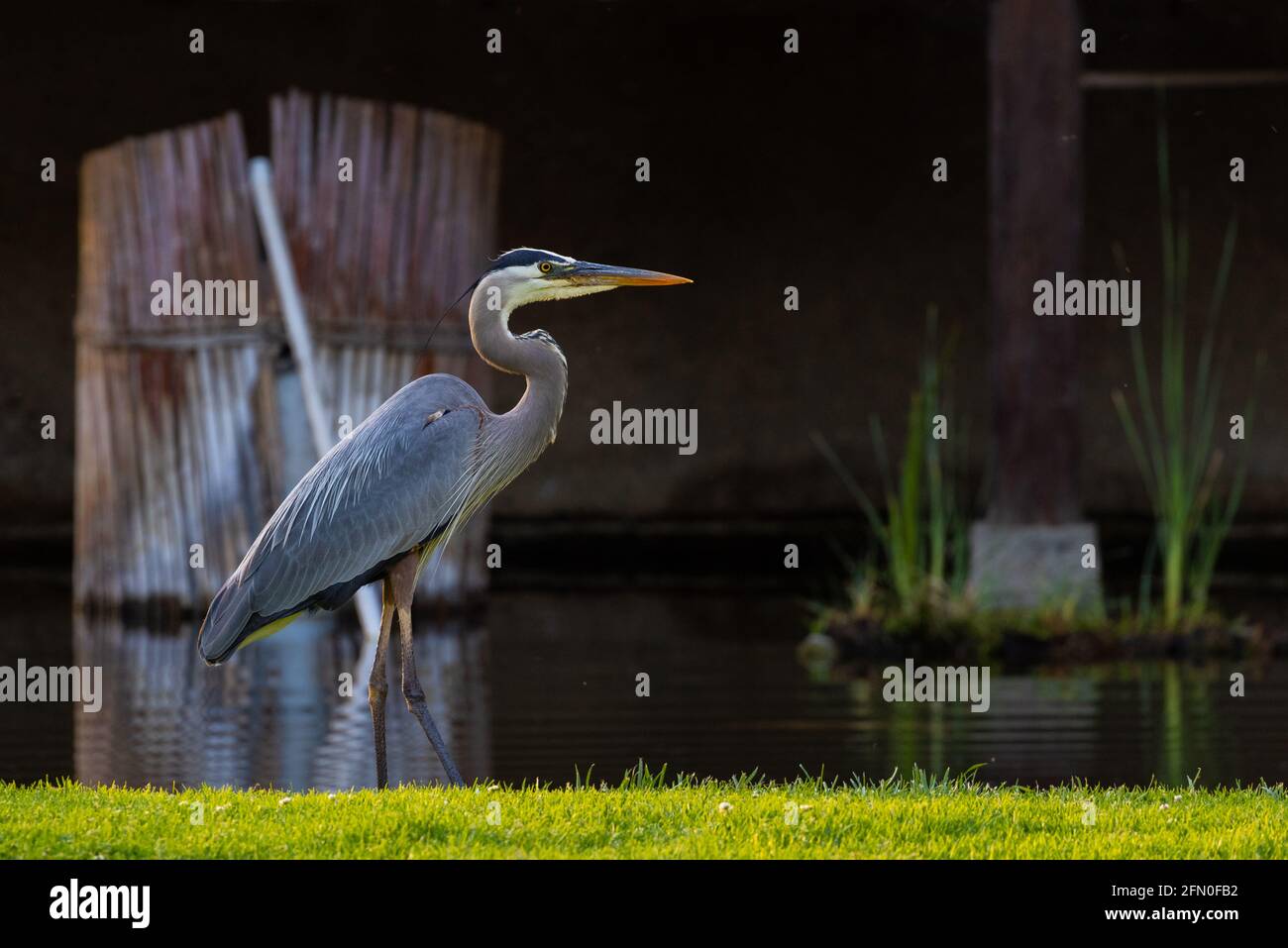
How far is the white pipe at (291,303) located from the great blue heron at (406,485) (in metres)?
4.01

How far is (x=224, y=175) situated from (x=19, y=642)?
2512 mm

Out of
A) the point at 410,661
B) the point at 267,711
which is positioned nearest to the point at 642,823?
the point at 410,661

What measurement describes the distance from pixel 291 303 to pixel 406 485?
4.39 meters

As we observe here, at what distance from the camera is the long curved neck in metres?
5.80

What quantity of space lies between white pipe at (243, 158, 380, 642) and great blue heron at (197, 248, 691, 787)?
158 inches

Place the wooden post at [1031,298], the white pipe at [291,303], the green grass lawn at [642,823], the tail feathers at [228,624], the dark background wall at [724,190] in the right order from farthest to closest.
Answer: the dark background wall at [724,190] → the white pipe at [291,303] → the wooden post at [1031,298] → the tail feathers at [228,624] → the green grass lawn at [642,823]

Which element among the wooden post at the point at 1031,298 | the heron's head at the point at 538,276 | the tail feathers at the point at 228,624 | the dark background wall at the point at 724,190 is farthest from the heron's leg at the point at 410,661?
the dark background wall at the point at 724,190

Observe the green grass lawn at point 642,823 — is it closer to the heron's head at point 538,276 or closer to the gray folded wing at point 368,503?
the gray folded wing at point 368,503

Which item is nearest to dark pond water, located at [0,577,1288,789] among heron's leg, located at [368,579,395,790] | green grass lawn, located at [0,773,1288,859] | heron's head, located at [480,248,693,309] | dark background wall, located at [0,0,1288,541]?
heron's leg, located at [368,579,395,790]

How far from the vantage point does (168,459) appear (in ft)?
33.4

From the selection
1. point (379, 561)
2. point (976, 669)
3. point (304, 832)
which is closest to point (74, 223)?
point (976, 669)

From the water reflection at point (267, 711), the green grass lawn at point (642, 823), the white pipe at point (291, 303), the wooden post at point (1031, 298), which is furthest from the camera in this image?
the white pipe at point (291, 303)

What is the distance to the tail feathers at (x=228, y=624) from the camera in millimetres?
5586

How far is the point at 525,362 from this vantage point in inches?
231
